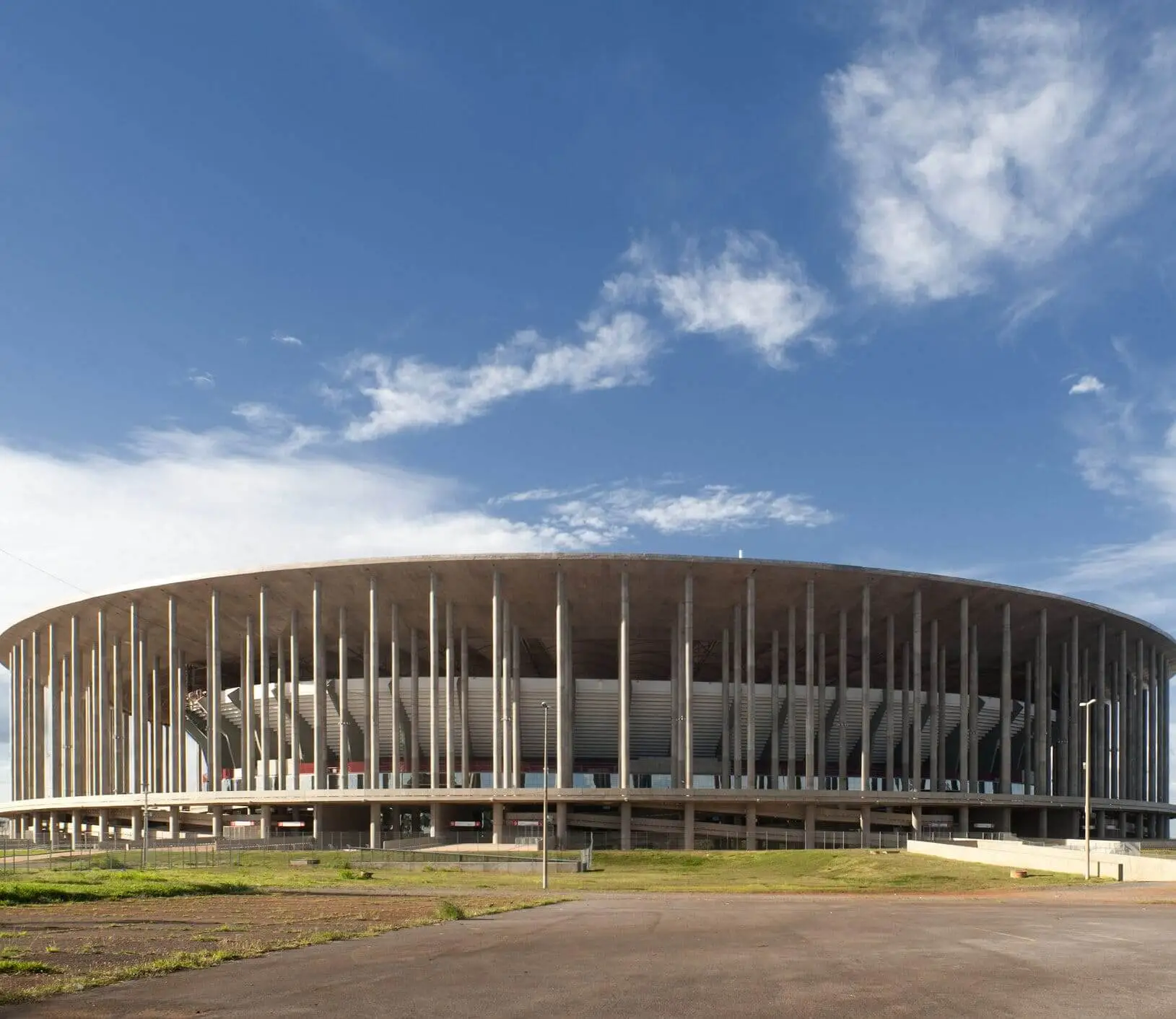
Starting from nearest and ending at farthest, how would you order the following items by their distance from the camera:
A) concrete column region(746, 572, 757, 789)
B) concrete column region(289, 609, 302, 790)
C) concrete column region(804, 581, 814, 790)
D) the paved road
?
the paved road, concrete column region(746, 572, 757, 789), concrete column region(804, 581, 814, 790), concrete column region(289, 609, 302, 790)

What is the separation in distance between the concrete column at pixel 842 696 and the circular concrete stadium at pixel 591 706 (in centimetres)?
36

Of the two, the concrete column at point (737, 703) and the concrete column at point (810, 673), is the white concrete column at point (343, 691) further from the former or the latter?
the concrete column at point (810, 673)

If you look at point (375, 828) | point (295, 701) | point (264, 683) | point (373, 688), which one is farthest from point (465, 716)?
point (264, 683)

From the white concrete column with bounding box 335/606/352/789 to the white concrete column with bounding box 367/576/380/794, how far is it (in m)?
2.12

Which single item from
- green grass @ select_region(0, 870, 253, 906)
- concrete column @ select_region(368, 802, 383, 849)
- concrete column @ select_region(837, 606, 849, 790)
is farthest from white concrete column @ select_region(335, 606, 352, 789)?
green grass @ select_region(0, 870, 253, 906)

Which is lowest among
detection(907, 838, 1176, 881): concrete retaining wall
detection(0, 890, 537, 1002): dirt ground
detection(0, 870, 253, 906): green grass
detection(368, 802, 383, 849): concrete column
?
detection(368, 802, 383, 849): concrete column

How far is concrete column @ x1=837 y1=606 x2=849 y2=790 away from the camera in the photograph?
77.4 m

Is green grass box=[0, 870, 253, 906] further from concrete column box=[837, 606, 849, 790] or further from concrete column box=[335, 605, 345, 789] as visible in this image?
concrete column box=[837, 606, 849, 790]

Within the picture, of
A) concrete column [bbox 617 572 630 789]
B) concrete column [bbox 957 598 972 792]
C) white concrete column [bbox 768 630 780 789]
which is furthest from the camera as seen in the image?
concrete column [bbox 957 598 972 792]

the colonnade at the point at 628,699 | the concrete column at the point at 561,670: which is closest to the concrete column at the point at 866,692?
the colonnade at the point at 628,699

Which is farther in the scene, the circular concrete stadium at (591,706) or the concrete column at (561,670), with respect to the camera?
the circular concrete stadium at (591,706)

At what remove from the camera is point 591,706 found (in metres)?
80.7

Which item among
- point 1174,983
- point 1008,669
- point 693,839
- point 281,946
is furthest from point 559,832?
point 1174,983

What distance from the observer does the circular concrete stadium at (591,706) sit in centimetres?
7344
